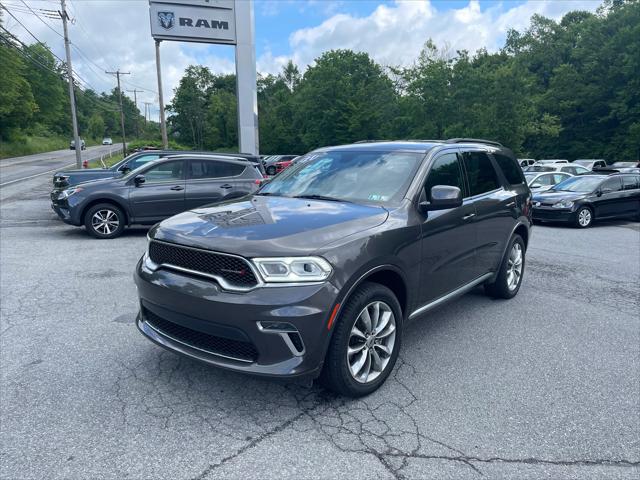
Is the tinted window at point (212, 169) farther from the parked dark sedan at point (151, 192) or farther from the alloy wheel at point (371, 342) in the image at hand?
the alloy wheel at point (371, 342)

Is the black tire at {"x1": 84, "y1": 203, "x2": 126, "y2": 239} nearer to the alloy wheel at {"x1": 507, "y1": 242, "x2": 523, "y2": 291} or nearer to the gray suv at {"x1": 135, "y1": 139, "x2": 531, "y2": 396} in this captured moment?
the gray suv at {"x1": 135, "y1": 139, "x2": 531, "y2": 396}

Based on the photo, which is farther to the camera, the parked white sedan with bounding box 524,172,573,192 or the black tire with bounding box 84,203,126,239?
the parked white sedan with bounding box 524,172,573,192

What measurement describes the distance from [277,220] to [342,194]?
0.88 m

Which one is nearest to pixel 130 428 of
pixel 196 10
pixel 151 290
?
pixel 151 290

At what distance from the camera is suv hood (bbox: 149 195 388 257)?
276 cm

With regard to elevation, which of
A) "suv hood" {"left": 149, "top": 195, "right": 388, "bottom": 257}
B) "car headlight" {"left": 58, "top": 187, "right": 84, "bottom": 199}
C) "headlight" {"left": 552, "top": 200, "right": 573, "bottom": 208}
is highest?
"suv hood" {"left": 149, "top": 195, "right": 388, "bottom": 257}

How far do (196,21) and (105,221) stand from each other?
19.0m

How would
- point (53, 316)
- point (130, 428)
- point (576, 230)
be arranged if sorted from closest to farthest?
point (130, 428)
point (53, 316)
point (576, 230)

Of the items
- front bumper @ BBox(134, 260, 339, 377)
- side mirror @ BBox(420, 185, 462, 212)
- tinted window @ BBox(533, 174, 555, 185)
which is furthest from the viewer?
tinted window @ BBox(533, 174, 555, 185)

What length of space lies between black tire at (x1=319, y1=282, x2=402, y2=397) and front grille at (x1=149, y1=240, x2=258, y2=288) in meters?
0.65

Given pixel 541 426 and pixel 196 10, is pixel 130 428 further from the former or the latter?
pixel 196 10

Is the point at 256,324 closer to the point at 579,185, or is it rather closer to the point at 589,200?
the point at 589,200

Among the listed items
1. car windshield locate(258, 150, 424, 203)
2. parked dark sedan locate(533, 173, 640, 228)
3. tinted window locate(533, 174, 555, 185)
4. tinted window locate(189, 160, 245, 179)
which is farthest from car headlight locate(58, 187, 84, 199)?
tinted window locate(533, 174, 555, 185)

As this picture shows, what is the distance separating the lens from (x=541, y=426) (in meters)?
2.87
